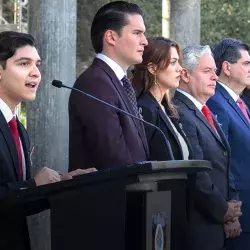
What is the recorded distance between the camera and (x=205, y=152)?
4859 millimetres

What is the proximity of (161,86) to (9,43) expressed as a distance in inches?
49.4

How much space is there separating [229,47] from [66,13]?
3.78ft

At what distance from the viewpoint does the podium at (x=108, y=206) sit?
9.97 ft

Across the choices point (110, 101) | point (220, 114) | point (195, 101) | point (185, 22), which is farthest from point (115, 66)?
point (185, 22)

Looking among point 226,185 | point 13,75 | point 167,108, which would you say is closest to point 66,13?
point 167,108

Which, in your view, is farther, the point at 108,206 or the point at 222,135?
the point at 222,135

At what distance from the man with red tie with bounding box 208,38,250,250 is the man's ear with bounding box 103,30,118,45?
135cm

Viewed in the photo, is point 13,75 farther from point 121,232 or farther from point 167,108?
point 167,108

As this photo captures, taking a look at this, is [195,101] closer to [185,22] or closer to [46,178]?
[46,178]

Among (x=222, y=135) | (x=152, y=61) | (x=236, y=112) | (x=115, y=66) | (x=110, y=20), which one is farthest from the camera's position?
(x=236, y=112)

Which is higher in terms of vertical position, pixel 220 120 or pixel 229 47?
pixel 229 47

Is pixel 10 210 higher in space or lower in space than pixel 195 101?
lower

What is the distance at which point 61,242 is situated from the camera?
312 cm

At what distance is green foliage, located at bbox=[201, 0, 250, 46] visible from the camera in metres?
16.3
